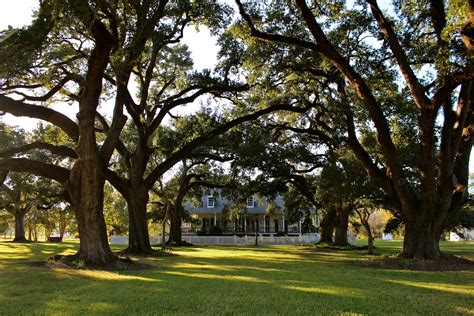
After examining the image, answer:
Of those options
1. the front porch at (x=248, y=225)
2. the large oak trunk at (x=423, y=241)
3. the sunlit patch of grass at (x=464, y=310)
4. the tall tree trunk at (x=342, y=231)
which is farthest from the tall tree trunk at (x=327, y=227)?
the sunlit patch of grass at (x=464, y=310)

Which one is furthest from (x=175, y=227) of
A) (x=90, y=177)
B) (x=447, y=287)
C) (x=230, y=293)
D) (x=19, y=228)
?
(x=230, y=293)

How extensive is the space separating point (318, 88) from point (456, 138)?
6683mm

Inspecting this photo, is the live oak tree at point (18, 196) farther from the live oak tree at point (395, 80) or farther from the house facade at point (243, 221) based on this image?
the live oak tree at point (395, 80)

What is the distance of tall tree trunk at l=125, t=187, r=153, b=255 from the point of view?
2233cm

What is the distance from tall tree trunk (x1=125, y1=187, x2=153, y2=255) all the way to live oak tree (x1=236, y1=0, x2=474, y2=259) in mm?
8989

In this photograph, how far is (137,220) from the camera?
74.3 ft

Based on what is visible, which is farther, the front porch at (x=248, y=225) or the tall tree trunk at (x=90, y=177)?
the front porch at (x=248, y=225)

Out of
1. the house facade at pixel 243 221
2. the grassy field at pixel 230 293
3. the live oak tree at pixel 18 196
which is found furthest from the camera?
the house facade at pixel 243 221

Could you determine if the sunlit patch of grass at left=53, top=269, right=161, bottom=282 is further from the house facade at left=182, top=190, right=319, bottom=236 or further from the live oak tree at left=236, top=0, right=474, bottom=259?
the house facade at left=182, top=190, right=319, bottom=236

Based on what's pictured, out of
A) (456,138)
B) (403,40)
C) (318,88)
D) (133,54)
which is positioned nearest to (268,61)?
(318,88)

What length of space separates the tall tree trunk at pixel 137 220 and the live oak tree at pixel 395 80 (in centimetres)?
Answer: 899

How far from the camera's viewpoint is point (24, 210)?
46.2 metres

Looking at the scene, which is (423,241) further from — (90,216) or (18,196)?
(18,196)

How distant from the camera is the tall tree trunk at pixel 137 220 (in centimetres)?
2233
